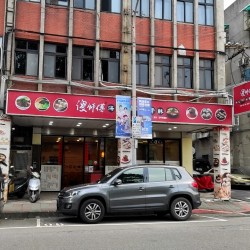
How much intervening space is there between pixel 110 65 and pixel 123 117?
3901 mm

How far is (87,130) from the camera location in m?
→ 20.2

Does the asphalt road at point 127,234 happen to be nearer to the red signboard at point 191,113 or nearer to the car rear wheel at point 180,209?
the car rear wheel at point 180,209

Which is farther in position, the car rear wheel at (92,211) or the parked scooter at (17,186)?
the parked scooter at (17,186)

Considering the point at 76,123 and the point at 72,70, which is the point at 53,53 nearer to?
the point at 72,70

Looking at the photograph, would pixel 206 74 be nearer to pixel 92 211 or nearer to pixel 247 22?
pixel 92 211

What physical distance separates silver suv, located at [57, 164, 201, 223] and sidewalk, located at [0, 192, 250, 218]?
2.02 m

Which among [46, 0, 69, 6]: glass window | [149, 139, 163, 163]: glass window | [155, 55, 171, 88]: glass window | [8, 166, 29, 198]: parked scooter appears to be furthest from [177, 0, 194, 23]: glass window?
[8, 166, 29, 198]: parked scooter

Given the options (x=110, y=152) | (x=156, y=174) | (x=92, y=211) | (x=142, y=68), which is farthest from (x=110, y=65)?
(x=92, y=211)

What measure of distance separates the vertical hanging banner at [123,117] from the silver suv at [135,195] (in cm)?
318

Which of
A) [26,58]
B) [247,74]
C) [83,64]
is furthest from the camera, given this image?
[247,74]

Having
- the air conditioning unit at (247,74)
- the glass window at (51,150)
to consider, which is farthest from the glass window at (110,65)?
the air conditioning unit at (247,74)

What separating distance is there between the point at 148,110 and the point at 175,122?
75.4 inches

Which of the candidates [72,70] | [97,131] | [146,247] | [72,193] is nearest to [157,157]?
[97,131]

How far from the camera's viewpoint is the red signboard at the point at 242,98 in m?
17.1
